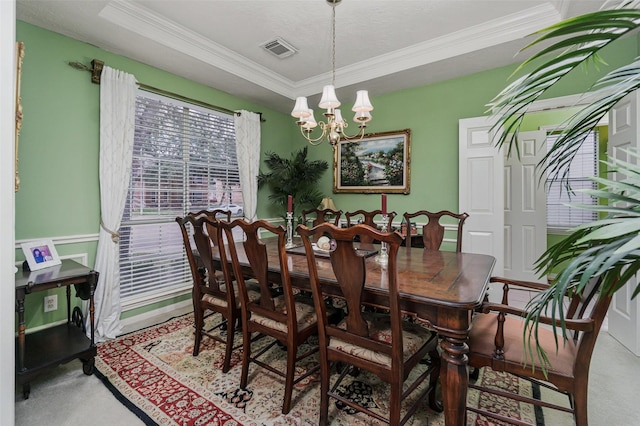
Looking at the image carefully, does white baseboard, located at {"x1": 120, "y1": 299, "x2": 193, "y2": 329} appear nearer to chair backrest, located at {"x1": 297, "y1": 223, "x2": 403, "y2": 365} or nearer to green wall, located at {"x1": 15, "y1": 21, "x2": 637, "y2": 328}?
green wall, located at {"x1": 15, "y1": 21, "x2": 637, "y2": 328}

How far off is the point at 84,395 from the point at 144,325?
1.07 meters

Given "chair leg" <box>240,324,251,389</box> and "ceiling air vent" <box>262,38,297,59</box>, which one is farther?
"ceiling air vent" <box>262,38,297,59</box>

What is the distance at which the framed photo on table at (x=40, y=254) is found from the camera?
2.18 meters

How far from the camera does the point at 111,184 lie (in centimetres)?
278

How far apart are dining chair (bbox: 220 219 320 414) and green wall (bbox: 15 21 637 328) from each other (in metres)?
1.76

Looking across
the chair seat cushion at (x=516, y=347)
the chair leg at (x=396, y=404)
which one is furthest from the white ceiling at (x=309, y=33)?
the chair leg at (x=396, y=404)

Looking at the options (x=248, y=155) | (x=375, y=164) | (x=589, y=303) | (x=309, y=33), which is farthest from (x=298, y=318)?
(x=375, y=164)

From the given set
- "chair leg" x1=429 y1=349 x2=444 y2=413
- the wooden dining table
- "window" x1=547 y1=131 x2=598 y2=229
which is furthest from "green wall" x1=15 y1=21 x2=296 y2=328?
"window" x1=547 y1=131 x2=598 y2=229

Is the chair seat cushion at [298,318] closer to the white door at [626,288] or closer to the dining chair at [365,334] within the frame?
the dining chair at [365,334]

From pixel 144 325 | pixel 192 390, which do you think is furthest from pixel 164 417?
pixel 144 325

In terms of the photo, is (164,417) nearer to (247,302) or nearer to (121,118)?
(247,302)

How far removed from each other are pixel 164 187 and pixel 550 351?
3573 mm

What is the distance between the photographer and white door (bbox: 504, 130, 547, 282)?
4.20 m

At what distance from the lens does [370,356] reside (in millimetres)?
1481
